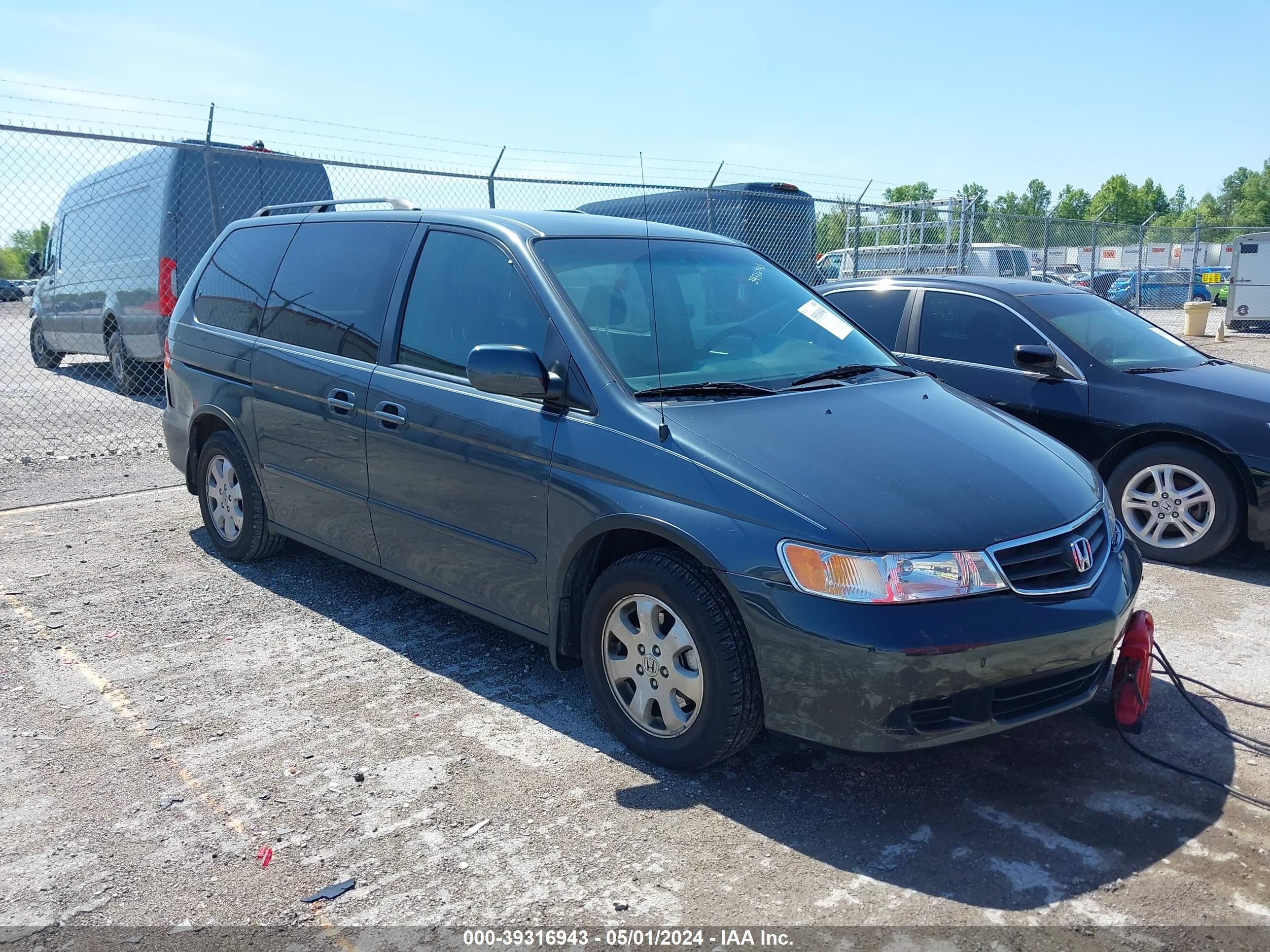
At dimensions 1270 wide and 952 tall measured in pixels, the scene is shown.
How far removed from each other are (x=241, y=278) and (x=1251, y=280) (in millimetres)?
23401

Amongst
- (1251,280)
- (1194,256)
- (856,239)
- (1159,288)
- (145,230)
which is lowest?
(145,230)

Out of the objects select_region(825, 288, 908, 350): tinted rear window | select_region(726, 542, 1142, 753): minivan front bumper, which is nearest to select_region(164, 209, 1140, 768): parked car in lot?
select_region(726, 542, 1142, 753): minivan front bumper

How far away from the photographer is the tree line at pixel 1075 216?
15680mm

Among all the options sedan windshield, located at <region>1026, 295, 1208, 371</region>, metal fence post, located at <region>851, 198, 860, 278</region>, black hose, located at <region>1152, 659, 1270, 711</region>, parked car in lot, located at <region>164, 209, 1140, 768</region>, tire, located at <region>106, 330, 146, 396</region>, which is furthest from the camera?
metal fence post, located at <region>851, 198, 860, 278</region>

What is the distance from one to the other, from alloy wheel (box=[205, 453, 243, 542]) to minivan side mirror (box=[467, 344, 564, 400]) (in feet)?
7.73

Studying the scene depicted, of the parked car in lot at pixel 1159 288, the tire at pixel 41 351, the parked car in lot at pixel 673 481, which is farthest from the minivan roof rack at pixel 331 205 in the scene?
the parked car in lot at pixel 1159 288

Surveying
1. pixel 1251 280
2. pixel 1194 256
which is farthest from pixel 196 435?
pixel 1251 280

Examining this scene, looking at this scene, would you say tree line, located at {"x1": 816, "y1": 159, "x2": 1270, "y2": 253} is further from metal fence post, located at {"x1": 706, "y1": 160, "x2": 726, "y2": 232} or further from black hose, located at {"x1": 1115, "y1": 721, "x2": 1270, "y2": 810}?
black hose, located at {"x1": 1115, "y1": 721, "x2": 1270, "y2": 810}

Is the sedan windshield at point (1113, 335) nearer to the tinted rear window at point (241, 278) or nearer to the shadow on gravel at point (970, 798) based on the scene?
the shadow on gravel at point (970, 798)

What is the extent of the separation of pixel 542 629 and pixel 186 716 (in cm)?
139

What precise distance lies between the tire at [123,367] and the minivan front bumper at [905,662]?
10.6 m

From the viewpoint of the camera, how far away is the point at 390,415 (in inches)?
167

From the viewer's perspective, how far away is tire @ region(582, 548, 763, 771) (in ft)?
10.3

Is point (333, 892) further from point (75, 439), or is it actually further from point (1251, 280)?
point (1251, 280)
